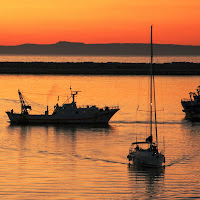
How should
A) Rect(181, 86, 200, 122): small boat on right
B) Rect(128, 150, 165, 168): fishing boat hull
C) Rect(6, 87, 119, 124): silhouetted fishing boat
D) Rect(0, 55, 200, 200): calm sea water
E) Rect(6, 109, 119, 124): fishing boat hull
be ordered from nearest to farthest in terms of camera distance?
Rect(0, 55, 200, 200): calm sea water, Rect(128, 150, 165, 168): fishing boat hull, Rect(6, 87, 119, 124): silhouetted fishing boat, Rect(6, 109, 119, 124): fishing boat hull, Rect(181, 86, 200, 122): small boat on right

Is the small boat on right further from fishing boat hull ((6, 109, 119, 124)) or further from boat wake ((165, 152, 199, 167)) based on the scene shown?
boat wake ((165, 152, 199, 167))

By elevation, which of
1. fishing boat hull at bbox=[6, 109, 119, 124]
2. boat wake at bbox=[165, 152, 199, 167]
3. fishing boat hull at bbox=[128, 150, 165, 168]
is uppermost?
fishing boat hull at bbox=[6, 109, 119, 124]

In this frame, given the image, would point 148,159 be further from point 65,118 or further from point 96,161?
point 65,118

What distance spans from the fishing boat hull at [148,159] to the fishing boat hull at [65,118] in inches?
1339

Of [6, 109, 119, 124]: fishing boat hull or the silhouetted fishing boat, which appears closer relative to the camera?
the silhouetted fishing boat

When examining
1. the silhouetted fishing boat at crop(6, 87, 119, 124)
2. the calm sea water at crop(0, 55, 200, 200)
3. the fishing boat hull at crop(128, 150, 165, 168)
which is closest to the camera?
the calm sea water at crop(0, 55, 200, 200)

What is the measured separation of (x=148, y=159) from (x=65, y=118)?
3577 centimetres

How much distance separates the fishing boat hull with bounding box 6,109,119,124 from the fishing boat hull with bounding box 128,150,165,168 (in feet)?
112

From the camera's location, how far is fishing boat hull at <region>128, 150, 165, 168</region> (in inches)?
2074

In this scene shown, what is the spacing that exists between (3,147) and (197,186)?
1054 inches

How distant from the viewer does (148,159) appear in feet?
174

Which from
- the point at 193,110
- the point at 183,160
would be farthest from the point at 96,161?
the point at 193,110

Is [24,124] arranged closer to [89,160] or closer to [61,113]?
[61,113]

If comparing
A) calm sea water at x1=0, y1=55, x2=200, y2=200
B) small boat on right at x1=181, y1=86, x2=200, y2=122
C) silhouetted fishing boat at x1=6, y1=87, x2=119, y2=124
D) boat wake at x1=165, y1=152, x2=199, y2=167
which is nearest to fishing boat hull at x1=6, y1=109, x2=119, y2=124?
silhouetted fishing boat at x1=6, y1=87, x2=119, y2=124
